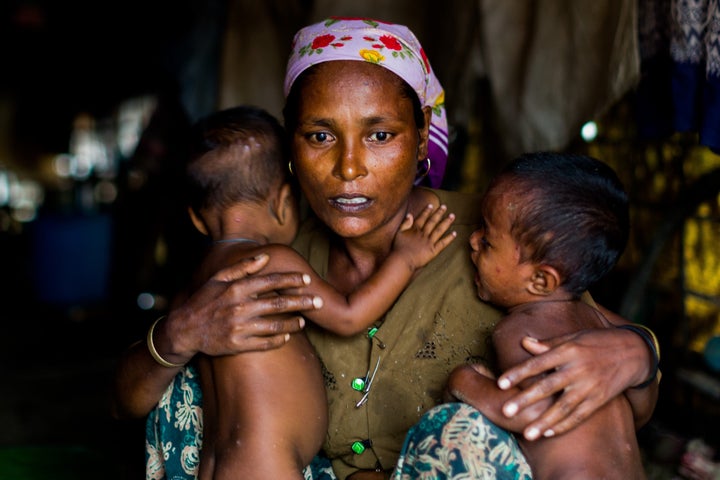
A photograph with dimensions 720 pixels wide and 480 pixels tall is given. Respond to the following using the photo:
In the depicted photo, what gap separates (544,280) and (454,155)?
1980 mm

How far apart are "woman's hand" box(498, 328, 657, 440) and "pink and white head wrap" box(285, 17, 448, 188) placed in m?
0.82

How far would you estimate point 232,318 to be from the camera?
6.15 ft

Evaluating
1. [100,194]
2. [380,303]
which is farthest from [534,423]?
[100,194]

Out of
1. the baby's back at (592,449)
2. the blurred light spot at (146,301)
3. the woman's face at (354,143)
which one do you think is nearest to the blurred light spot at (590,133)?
the woman's face at (354,143)

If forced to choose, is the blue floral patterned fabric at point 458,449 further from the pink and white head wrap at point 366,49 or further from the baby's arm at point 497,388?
the pink and white head wrap at point 366,49

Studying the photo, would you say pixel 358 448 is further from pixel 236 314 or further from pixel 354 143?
pixel 354 143

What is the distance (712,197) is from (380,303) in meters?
1.58

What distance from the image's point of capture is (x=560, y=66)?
262 centimetres

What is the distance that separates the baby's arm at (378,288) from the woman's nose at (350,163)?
0.93 feet

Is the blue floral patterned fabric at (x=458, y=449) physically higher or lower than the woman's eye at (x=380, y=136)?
lower

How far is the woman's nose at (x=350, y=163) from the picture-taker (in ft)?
Result: 6.25

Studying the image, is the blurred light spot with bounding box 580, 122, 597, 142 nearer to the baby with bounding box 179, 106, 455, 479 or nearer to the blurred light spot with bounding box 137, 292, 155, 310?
the baby with bounding box 179, 106, 455, 479

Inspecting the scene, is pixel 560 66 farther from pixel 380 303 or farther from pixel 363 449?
pixel 363 449

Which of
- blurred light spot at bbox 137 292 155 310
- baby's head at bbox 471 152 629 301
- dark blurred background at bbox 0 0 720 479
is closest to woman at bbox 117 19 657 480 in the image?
baby's head at bbox 471 152 629 301
